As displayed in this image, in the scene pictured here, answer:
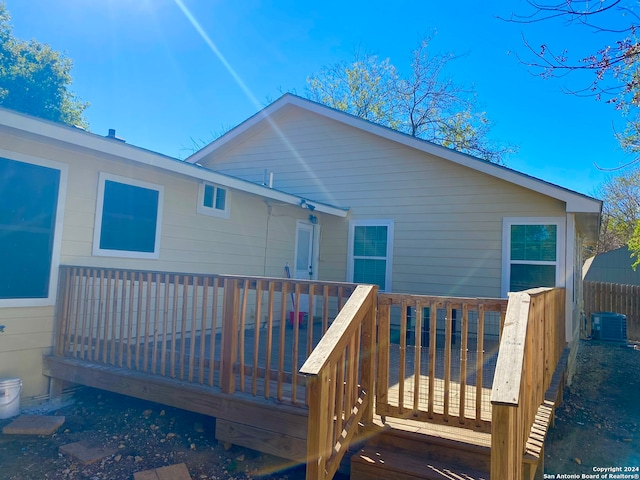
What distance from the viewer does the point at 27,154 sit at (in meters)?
4.48

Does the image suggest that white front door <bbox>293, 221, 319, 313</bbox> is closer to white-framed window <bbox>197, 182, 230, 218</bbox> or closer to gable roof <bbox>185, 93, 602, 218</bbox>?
white-framed window <bbox>197, 182, 230, 218</bbox>

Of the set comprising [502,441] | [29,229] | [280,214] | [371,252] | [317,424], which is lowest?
[317,424]

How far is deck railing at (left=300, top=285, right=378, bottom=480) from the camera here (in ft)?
8.07

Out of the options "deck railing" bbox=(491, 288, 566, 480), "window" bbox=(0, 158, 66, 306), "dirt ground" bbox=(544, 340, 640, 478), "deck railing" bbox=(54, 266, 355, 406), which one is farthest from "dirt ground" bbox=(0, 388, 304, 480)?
"dirt ground" bbox=(544, 340, 640, 478)

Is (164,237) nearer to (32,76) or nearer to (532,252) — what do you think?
(532,252)

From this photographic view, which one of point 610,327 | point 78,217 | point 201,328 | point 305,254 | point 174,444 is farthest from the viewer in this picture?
point 610,327

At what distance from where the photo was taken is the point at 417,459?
298cm

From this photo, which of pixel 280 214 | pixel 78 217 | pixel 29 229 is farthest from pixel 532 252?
pixel 29 229

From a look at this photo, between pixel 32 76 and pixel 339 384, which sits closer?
pixel 339 384

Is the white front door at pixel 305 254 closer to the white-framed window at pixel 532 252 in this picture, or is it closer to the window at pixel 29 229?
the white-framed window at pixel 532 252

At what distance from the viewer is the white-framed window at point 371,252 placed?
27.1ft

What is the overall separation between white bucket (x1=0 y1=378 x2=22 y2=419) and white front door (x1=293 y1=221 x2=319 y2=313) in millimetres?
5121

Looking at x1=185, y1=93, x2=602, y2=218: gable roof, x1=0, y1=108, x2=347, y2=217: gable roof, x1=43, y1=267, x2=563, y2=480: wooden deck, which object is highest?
x1=185, y1=93, x2=602, y2=218: gable roof

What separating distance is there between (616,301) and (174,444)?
14.3 metres
